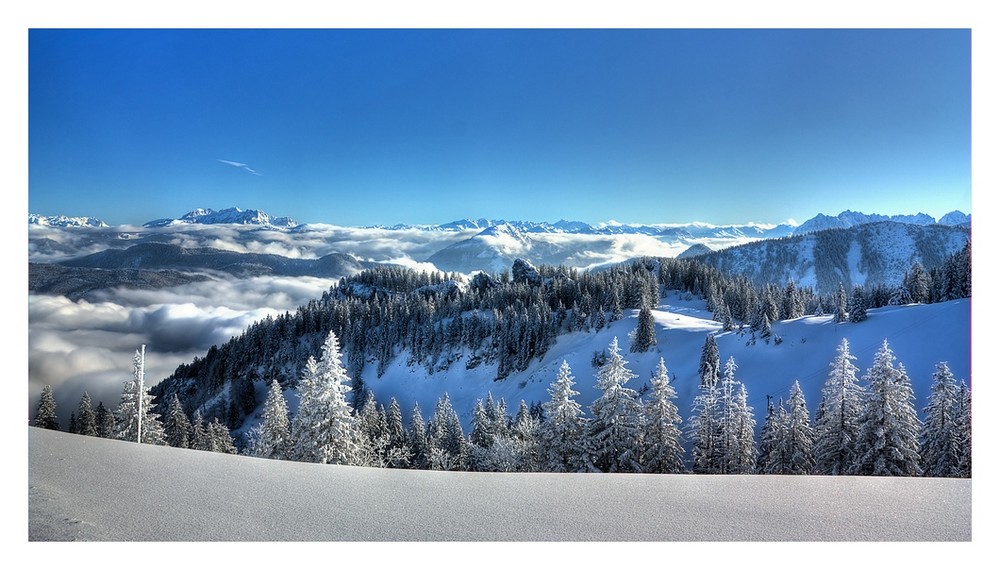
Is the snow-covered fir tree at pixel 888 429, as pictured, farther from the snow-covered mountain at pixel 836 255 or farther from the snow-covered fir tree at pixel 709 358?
the snow-covered mountain at pixel 836 255

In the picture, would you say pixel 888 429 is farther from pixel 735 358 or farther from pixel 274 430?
pixel 735 358

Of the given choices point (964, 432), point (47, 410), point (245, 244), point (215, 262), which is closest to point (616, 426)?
point (964, 432)

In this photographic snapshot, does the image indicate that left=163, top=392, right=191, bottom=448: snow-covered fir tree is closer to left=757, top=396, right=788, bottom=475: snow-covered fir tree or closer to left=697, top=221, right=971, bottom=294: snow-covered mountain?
left=757, top=396, right=788, bottom=475: snow-covered fir tree

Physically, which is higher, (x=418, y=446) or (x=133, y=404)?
(x=133, y=404)

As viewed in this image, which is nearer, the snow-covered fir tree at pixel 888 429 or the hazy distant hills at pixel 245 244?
the snow-covered fir tree at pixel 888 429

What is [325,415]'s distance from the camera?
912 cm

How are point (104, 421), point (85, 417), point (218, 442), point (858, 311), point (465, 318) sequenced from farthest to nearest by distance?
point (465, 318) < point (858, 311) < point (218, 442) < point (85, 417) < point (104, 421)

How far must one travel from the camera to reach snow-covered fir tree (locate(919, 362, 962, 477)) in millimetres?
7719

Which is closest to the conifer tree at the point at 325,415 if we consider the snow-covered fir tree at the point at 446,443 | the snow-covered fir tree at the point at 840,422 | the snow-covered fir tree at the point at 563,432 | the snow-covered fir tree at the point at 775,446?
the snow-covered fir tree at the point at 563,432

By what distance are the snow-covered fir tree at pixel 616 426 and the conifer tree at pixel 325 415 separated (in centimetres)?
472

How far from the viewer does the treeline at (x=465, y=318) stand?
35344 millimetres

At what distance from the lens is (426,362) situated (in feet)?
150

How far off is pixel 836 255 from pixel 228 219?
17232 cm

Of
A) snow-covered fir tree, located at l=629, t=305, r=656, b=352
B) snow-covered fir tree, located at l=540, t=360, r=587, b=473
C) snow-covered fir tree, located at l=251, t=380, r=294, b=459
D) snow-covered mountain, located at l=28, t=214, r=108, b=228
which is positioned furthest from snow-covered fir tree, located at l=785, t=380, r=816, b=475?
snow-covered fir tree, located at l=629, t=305, r=656, b=352
